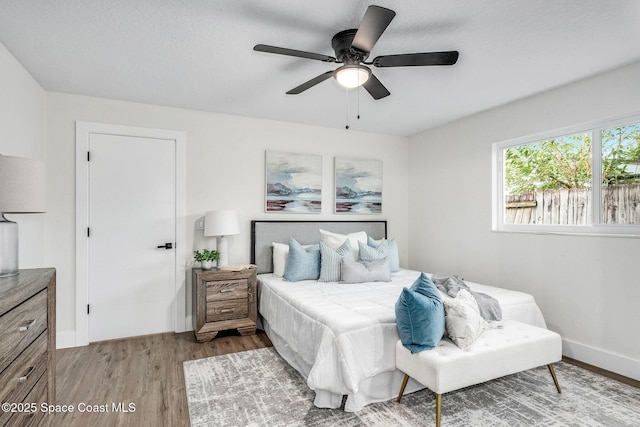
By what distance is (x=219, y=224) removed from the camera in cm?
354

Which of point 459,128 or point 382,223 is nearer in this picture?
point 459,128

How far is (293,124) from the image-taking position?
430 cm

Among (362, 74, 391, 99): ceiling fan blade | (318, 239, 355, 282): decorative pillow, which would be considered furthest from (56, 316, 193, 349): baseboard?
(362, 74, 391, 99): ceiling fan blade

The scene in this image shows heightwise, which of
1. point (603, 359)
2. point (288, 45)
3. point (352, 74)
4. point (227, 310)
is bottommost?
point (603, 359)

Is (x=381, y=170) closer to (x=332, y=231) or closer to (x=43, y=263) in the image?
(x=332, y=231)

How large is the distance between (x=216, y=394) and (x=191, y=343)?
1123mm

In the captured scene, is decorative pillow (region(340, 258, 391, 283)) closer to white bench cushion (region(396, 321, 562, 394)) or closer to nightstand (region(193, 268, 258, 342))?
nightstand (region(193, 268, 258, 342))

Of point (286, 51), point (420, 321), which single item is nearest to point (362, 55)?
point (286, 51)

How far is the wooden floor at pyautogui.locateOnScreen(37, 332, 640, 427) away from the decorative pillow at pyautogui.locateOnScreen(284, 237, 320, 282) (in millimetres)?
712

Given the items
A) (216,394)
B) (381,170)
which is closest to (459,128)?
(381,170)

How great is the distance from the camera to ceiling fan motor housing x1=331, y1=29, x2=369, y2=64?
83.1 inches

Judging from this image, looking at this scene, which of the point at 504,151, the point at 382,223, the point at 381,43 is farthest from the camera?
the point at 382,223

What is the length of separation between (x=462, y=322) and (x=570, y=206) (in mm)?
1916

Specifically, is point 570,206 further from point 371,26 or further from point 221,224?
point 221,224
